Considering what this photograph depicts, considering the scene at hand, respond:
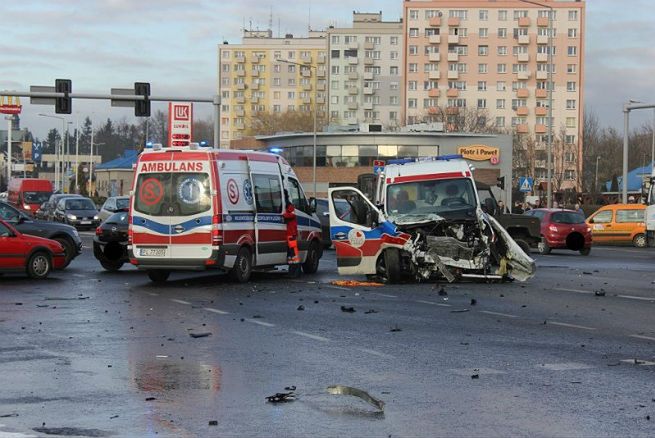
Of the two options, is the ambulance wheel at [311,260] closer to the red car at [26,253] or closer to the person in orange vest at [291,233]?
the person in orange vest at [291,233]

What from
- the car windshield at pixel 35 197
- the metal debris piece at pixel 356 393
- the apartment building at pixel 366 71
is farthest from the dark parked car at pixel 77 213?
the apartment building at pixel 366 71

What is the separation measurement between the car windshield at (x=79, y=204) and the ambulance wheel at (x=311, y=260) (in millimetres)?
27421

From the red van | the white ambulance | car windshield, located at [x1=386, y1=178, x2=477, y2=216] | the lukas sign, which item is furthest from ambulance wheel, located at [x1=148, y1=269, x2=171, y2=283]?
the red van

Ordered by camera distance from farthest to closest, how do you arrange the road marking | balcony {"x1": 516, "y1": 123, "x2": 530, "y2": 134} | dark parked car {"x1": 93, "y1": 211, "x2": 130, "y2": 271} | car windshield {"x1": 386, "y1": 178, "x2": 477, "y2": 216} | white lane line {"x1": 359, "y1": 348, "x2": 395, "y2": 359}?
balcony {"x1": 516, "y1": 123, "x2": 530, "y2": 134}, dark parked car {"x1": 93, "y1": 211, "x2": 130, "y2": 271}, car windshield {"x1": 386, "y1": 178, "x2": 477, "y2": 216}, white lane line {"x1": 359, "y1": 348, "x2": 395, "y2": 359}, the road marking

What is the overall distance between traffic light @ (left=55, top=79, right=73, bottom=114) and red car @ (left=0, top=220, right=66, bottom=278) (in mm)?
13984

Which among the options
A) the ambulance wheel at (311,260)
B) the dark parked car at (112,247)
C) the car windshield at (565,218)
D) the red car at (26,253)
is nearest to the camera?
the red car at (26,253)

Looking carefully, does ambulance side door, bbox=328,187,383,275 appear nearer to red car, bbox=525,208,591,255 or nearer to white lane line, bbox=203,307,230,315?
white lane line, bbox=203,307,230,315

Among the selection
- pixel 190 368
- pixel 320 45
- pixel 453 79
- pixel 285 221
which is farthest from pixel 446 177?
pixel 320 45

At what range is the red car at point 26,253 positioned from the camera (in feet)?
68.4

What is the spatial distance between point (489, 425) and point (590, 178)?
119670mm

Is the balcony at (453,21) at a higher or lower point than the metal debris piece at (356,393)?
higher

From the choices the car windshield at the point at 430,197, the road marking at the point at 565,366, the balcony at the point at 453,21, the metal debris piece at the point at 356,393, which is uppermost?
the balcony at the point at 453,21

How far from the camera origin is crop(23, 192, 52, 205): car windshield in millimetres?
60719

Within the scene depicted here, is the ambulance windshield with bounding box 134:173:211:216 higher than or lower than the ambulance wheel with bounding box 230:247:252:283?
higher
